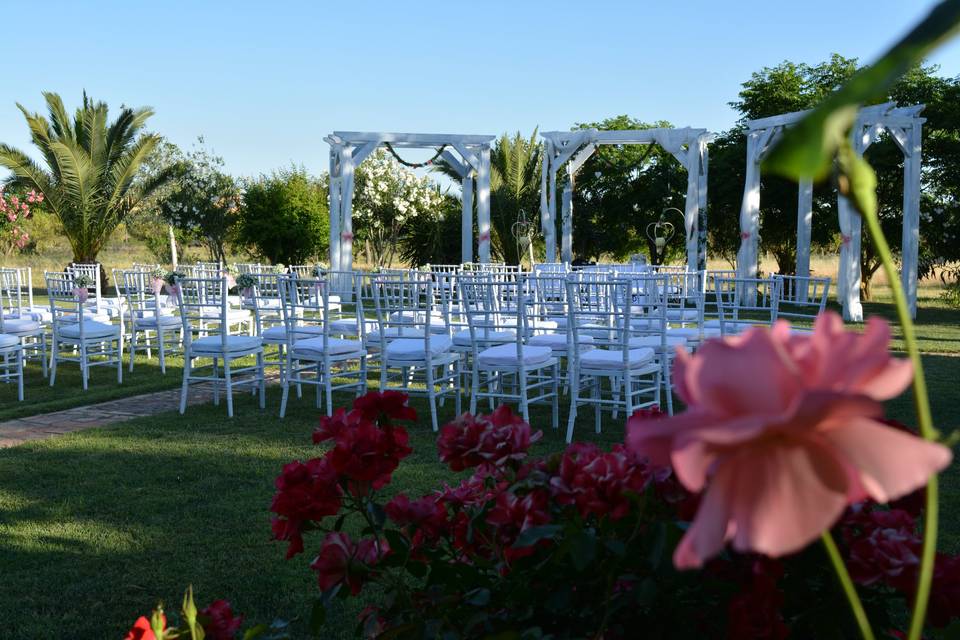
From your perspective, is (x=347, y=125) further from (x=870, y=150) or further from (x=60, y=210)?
(x=870, y=150)

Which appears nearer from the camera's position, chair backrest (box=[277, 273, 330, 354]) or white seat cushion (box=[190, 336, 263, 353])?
chair backrest (box=[277, 273, 330, 354])

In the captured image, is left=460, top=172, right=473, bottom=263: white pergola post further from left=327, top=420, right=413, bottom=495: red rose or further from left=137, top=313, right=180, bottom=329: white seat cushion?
left=327, top=420, right=413, bottom=495: red rose

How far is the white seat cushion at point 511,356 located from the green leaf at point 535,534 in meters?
4.50

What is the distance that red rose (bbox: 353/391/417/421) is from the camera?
139 centimetres

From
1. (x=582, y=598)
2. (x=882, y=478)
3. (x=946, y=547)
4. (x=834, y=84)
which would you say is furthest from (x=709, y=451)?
(x=834, y=84)

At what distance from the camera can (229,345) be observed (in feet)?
20.3

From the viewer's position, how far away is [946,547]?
3.39 meters

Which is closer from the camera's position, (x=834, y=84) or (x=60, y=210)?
(x=60, y=210)

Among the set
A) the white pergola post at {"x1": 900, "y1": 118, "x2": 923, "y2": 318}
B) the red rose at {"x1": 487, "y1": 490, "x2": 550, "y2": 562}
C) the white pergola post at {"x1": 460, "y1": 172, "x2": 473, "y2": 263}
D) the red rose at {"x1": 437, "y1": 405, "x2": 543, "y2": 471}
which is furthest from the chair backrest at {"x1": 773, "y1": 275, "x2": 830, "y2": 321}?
the white pergola post at {"x1": 460, "y1": 172, "x2": 473, "y2": 263}

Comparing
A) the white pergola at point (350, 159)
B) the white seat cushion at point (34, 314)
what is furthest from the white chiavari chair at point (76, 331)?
the white pergola at point (350, 159)

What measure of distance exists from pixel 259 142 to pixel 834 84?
15.7 m

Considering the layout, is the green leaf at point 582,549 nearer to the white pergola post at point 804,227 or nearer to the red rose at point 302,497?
the red rose at point 302,497

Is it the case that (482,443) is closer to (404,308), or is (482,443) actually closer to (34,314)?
(404,308)

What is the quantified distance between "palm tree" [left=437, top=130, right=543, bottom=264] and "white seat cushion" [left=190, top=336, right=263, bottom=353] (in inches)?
631
